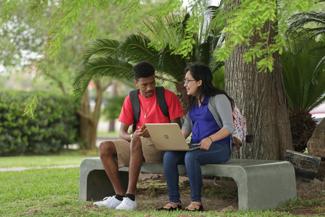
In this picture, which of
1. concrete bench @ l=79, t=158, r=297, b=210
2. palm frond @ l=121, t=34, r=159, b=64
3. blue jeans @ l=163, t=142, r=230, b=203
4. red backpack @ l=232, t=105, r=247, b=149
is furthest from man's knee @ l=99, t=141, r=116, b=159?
palm frond @ l=121, t=34, r=159, b=64

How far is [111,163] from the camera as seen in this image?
706 cm

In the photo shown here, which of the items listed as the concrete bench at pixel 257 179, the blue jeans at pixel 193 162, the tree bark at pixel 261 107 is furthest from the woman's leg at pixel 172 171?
the tree bark at pixel 261 107

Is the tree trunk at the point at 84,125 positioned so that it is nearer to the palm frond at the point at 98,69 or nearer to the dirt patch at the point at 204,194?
the palm frond at the point at 98,69

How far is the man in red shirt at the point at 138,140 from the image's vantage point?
22.4 ft

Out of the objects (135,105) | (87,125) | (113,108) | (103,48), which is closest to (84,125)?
(87,125)

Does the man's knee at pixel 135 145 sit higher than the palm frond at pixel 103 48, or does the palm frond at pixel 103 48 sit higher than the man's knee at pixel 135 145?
the palm frond at pixel 103 48

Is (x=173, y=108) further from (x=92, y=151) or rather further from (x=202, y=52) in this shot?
(x=92, y=151)

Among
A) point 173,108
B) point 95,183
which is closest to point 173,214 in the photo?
point 173,108

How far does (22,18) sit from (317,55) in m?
12.1

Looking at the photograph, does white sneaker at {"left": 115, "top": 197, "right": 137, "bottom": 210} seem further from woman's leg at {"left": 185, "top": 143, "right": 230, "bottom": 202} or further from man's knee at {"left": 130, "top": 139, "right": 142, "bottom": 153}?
woman's leg at {"left": 185, "top": 143, "right": 230, "bottom": 202}

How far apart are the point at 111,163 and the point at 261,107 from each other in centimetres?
199

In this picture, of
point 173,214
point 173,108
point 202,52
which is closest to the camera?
point 173,214

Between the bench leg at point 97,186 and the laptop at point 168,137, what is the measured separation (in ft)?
3.99

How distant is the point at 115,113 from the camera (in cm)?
2402
